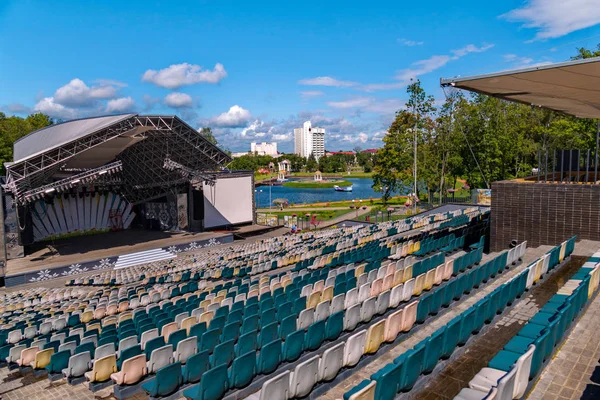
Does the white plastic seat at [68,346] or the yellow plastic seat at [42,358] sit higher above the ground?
the white plastic seat at [68,346]

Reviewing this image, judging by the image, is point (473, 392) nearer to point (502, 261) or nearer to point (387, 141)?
point (502, 261)

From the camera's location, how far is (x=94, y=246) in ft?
101

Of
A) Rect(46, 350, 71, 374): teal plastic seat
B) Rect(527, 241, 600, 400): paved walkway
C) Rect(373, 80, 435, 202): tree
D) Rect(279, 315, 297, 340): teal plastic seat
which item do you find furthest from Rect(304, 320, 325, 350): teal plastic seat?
Rect(373, 80, 435, 202): tree

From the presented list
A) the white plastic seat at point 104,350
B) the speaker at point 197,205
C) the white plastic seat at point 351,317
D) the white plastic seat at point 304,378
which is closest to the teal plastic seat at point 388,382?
the white plastic seat at point 304,378

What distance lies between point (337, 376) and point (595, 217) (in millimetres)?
11993

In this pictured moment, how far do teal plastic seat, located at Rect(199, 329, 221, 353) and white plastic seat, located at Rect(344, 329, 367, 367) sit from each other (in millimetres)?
2411

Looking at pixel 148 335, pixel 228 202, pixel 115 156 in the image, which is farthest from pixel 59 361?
pixel 228 202

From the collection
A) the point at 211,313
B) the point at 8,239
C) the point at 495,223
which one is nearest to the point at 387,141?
the point at 495,223

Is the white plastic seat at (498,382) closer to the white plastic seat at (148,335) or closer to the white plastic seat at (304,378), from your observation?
the white plastic seat at (304,378)

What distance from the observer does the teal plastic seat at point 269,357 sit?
231 inches

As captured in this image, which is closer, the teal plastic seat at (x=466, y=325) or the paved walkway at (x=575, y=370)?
the paved walkway at (x=575, y=370)

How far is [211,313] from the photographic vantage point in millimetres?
8320

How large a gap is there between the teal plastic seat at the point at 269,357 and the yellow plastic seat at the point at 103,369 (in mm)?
2679

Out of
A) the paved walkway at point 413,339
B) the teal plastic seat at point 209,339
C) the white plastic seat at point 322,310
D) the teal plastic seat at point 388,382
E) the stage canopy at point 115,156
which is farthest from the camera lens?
the stage canopy at point 115,156
